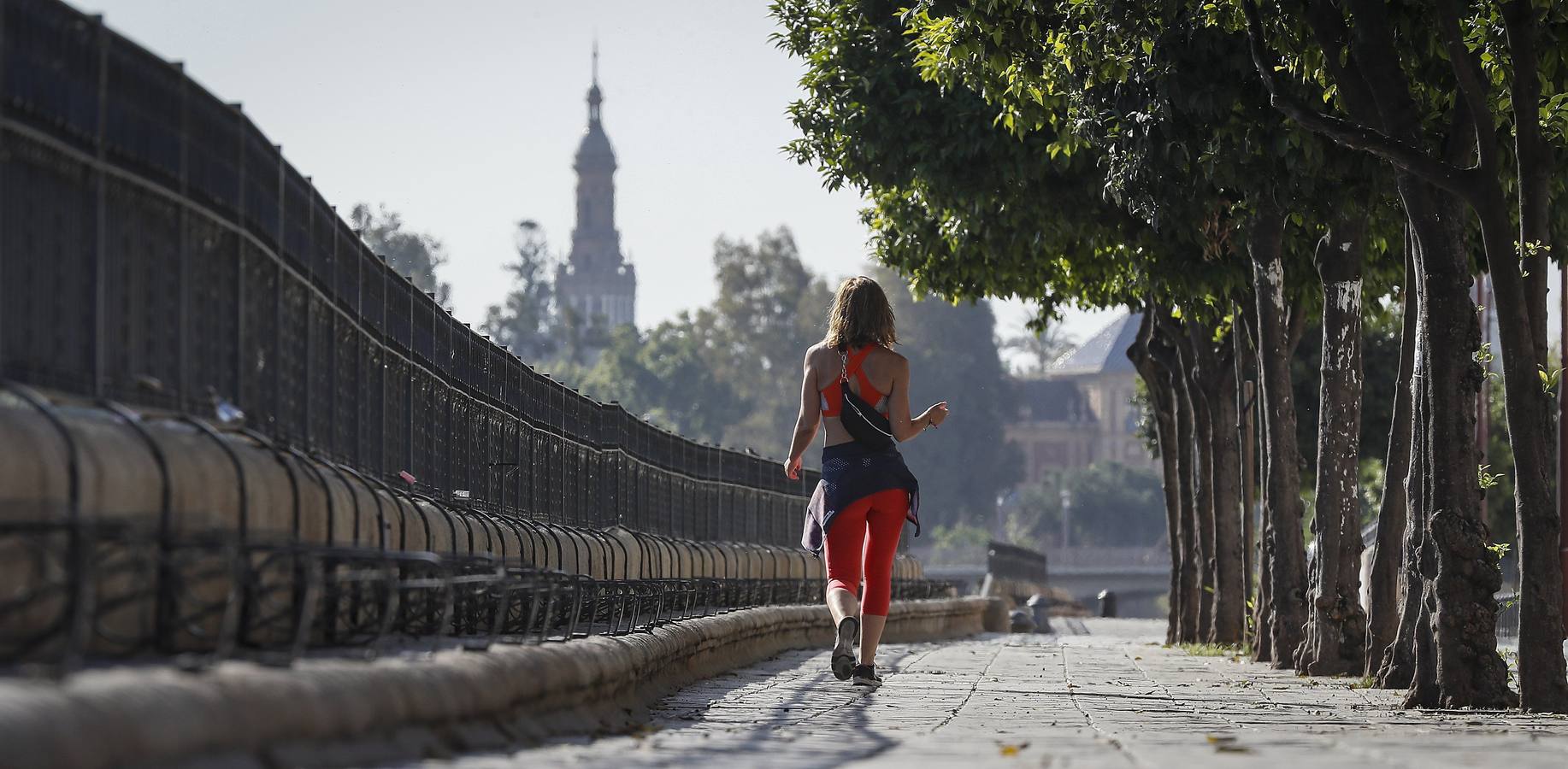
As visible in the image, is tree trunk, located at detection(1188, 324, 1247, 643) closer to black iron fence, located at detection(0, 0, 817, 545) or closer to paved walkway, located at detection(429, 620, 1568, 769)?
paved walkway, located at detection(429, 620, 1568, 769)

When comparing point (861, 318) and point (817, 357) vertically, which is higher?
point (861, 318)

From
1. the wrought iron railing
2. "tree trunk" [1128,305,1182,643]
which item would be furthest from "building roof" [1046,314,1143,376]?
the wrought iron railing

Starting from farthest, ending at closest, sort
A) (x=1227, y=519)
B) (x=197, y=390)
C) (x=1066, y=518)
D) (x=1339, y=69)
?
1. (x=1066, y=518)
2. (x=1227, y=519)
3. (x=1339, y=69)
4. (x=197, y=390)

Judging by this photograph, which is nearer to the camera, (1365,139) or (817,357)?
(817,357)

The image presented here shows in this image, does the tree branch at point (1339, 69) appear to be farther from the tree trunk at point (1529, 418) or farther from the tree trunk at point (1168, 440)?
the tree trunk at point (1168, 440)

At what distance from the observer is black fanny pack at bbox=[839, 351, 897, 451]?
12359 millimetres

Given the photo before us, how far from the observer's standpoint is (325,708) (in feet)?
20.0

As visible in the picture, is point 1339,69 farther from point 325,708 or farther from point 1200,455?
point 1200,455

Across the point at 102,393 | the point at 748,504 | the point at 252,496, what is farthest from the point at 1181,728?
the point at 748,504

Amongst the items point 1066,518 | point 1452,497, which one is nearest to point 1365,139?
point 1452,497

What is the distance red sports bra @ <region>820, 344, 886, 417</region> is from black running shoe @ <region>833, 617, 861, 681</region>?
1.17m

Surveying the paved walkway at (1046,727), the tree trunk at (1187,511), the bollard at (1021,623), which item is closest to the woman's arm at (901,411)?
the paved walkway at (1046,727)

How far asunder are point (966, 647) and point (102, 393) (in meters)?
20.0

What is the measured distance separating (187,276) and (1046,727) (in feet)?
14.1
